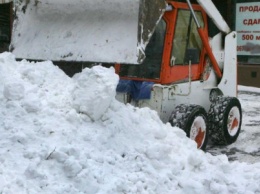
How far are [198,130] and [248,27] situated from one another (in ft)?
25.7

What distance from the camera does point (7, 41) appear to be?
12195 mm

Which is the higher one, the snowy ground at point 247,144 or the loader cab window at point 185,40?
the loader cab window at point 185,40

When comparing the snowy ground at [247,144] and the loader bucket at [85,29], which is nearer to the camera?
the loader bucket at [85,29]

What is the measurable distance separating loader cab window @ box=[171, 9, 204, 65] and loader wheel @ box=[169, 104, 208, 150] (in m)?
0.71

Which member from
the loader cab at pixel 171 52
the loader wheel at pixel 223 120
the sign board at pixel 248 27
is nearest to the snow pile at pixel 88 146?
the loader cab at pixel 171 52

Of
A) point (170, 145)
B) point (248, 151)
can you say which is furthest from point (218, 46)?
point (170, 145)

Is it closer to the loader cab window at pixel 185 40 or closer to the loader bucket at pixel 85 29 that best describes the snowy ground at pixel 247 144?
the loader cab window at pixel 185 40

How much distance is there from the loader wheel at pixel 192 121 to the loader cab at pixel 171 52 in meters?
0.50

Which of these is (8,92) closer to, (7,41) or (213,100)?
(213,100)

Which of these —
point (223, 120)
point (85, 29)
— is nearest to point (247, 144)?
point (223, 120)

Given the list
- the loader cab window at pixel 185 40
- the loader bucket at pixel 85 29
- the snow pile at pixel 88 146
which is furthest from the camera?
the loader cab window at pixel 185 40

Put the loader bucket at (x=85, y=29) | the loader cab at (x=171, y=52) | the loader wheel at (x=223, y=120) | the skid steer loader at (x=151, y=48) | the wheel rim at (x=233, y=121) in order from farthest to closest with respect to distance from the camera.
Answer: the wheel rim at (x=233, y=121) → the loader wheel at (x=223, y=120) → the loader cab at (x=171, y=52) → the skid steer loader at (x=151, y=48) → the loader bucket at (x=85, y=29)

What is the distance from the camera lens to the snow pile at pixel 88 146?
11.7 feet

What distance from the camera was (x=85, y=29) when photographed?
5664 millimetres
